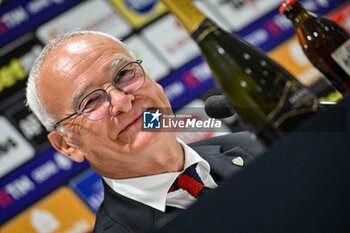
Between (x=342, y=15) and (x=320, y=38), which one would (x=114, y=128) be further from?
(x=342, y=15)

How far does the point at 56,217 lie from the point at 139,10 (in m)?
0.98

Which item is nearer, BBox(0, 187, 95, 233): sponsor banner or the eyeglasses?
the eyeglasses

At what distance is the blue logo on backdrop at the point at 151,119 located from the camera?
95 cm

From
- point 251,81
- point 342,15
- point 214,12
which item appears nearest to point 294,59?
point 342,15

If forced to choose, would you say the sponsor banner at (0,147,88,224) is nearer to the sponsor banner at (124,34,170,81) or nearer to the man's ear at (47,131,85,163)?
the sponsor banner at (124,34,170,81)

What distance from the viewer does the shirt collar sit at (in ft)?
3.92

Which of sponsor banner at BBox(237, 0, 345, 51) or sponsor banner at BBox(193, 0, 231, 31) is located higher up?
sponsor banner at BBox(193, 0, 231, 31)

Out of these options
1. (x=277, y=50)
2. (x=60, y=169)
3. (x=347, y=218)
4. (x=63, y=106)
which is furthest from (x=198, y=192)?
(x=277, y=50)

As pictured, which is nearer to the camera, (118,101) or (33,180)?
(118,101)

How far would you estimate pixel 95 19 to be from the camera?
251cm

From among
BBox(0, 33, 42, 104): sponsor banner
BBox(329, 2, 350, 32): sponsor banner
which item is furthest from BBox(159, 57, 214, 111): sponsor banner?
BBox(329, 2, 350, 32): sponsor banner

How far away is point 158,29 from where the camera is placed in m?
2.58

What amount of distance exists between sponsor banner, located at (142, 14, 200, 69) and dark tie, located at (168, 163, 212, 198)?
1406 mm

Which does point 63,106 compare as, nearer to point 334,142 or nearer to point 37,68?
point 37,68
